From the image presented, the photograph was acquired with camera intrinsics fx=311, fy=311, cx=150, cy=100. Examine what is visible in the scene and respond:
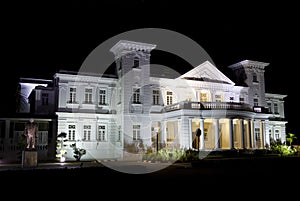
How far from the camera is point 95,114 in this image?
27906 millimetres

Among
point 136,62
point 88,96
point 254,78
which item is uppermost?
point 136,62

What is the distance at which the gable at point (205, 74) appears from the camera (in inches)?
1211

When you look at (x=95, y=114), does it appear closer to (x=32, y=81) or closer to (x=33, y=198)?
(x=32, y=81)

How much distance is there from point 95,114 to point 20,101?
7.87m

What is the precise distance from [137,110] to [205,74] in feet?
27.4

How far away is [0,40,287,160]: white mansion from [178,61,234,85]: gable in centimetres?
10

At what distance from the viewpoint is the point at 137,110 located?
28.2 metres

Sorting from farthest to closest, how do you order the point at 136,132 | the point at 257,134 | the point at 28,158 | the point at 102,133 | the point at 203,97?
the point at 257,134 → the point at 203,97 → the point at 102,133 → the point at 136,132 → the point at 28,158

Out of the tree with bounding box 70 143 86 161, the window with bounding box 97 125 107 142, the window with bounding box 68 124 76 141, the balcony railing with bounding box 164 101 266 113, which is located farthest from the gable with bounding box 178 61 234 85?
the tree with bounding box 70 143 86 161

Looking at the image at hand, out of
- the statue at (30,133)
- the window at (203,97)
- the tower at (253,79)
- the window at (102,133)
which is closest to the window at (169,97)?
the window at (203,97)

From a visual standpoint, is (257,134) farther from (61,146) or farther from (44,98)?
(44,98)

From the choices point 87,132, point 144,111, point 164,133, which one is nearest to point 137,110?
point 144,111

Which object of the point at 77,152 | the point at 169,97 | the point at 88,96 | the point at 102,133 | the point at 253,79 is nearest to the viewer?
the point at 77,152

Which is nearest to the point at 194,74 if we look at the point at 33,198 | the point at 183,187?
the point at 183,187
